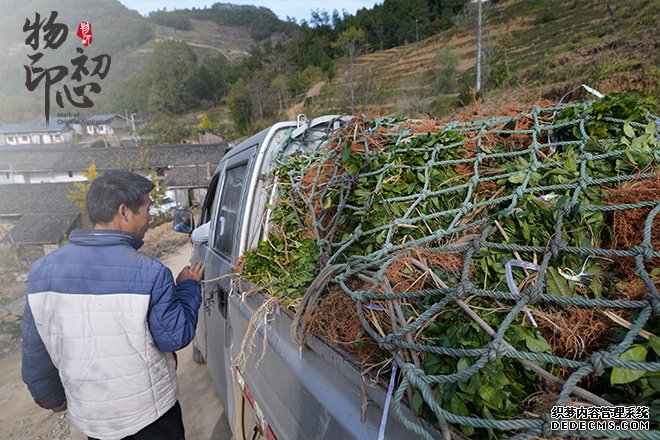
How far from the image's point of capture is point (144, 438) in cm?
190

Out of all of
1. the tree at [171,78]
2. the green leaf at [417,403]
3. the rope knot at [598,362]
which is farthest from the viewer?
the tree at [171,78]

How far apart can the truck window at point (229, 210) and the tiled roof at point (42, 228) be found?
25.3 metres

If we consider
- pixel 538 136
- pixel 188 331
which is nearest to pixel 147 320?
pixel 188 331

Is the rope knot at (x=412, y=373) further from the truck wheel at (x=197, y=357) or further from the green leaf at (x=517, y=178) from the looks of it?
the truck wheel at (x=197, y=357)

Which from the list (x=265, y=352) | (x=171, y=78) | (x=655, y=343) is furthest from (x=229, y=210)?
→ (x=171, y=78)

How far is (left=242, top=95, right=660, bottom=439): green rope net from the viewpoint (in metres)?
0.87

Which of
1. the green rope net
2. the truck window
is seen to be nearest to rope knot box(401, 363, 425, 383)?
the green rope net

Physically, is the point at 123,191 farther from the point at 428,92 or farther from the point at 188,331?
the point at 428,92

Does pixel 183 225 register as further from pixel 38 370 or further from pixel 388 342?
pixel 388 342

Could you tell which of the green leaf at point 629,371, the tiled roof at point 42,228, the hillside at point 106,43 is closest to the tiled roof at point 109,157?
the tiled roof at point 42,228

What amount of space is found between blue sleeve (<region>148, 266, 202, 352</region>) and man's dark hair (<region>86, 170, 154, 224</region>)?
37 centimetres

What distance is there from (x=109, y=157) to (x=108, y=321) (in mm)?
38674

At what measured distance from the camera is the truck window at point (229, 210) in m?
2.52

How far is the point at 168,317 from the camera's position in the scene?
1.74 metres
